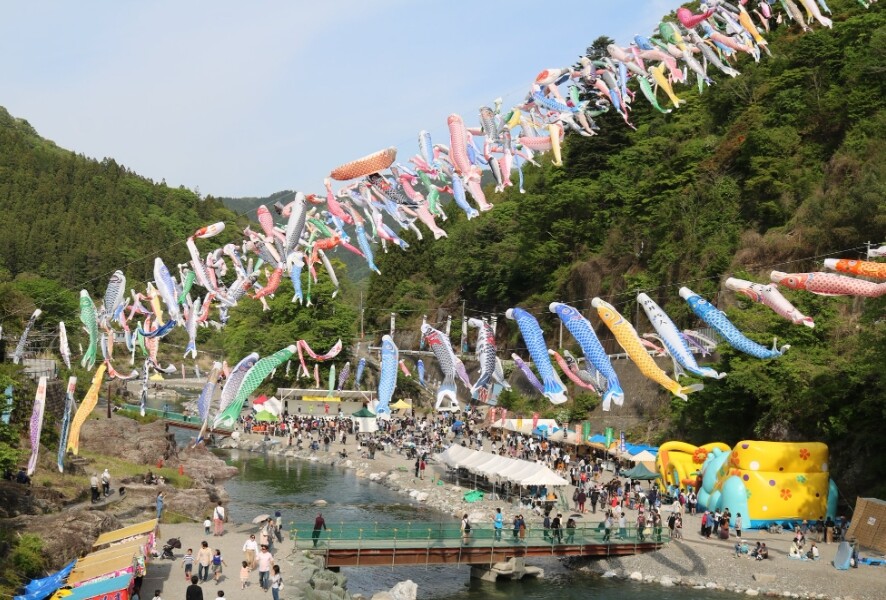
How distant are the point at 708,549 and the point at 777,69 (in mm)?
28937

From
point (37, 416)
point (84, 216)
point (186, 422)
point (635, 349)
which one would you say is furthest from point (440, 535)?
point (84, 216)

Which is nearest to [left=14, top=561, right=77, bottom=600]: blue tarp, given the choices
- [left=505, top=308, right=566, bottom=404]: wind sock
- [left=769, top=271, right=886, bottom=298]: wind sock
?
[left=505, top=308, right=566, bottom=404]: wind sock

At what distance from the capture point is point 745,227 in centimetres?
4028

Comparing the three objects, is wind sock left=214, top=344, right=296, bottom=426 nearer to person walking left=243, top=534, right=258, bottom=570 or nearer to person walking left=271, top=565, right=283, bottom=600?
person walking left=243, top=534, right=258, bottom=570

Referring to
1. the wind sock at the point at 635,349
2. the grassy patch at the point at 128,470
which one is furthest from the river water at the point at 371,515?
the wind sock at the point at 635,349

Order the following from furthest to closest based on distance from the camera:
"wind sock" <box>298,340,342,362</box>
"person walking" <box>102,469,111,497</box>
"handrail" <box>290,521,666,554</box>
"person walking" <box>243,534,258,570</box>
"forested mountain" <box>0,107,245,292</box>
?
"forested mountain" <box>0,107,245,292</box> < "wind sock" <box>298,340,342,362</box> < "person walking" <box>102,469,111,497</box> < "handrail" <box>290,521,666,554</box> < "person walking" <box>243,534,258,570</box>

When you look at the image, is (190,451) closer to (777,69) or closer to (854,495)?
(854,495)

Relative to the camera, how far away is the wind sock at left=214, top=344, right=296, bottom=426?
20562mm

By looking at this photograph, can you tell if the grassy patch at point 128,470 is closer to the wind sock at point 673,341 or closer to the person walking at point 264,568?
the person walking at point 264,568

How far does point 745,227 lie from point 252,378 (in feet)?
87.4

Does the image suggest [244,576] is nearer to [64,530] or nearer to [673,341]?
[64,530]

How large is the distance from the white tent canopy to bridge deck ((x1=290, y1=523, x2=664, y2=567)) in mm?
3913

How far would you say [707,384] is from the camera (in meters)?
29.5

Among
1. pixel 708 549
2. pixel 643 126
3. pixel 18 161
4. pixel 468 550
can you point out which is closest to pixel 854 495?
pixel 708 549
